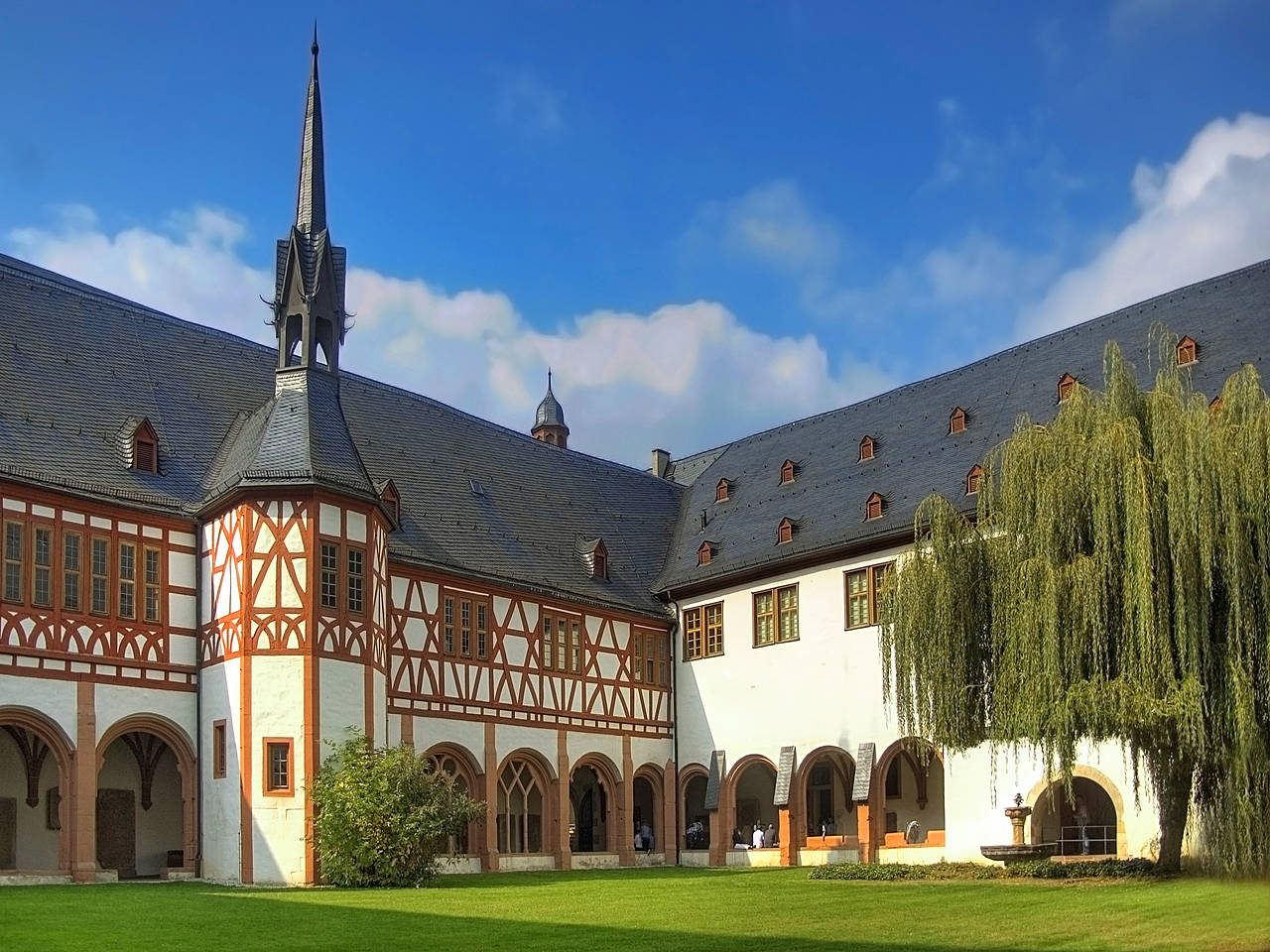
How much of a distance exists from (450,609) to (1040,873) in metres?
14.0

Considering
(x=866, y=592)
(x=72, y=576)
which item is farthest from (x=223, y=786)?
(x=866, y=592)

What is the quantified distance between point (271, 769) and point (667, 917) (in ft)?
35.7

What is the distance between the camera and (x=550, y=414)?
5384 cm

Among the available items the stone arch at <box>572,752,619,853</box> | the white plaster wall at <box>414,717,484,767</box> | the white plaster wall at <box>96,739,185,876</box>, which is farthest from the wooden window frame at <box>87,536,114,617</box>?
the stone arch at <box>572,752,619,853</box>

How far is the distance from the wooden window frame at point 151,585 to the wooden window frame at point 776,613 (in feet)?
44.2

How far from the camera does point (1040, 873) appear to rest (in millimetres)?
22328

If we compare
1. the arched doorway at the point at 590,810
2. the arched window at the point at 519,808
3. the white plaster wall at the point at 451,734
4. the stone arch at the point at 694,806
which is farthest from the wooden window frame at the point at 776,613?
the white plaster wall at the point at 451,734

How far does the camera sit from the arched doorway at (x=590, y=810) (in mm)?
36150

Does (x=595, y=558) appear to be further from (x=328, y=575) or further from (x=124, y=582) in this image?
(x=124, y=582)

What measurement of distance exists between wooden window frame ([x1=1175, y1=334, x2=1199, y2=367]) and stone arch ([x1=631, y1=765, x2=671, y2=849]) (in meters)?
14.7

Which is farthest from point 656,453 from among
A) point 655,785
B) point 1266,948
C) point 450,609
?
point 1266,948

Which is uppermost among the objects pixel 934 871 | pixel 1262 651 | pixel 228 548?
pixel 228 548

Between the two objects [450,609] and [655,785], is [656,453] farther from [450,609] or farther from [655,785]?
[450,609]

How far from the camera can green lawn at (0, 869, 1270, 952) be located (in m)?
14.6
